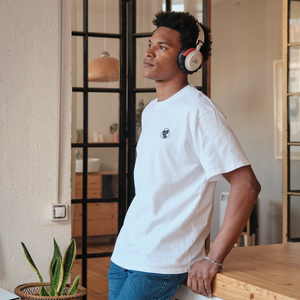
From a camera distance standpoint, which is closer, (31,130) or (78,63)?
(31,130)

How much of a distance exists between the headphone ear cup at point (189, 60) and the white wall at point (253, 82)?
355 cm

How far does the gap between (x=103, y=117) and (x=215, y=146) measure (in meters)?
1.57

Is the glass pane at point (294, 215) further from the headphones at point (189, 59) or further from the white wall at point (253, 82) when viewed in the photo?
the headphones at point (189, 59)

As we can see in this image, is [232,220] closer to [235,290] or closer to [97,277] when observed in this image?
[235,290]

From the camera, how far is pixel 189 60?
1359 mm

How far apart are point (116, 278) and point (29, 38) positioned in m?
1.36

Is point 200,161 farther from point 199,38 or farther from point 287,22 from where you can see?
point 287,22

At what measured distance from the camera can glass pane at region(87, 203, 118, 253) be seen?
2.61 meters

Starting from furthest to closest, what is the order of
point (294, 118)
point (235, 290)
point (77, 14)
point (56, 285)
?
1. point (294, 118)
2. point (77, 14)
3. point (56, 285)
4. point (235, 290)

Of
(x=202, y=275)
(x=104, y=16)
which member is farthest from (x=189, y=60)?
(x=104, y=16)

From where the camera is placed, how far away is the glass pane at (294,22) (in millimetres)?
3373

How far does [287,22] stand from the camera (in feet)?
11.1

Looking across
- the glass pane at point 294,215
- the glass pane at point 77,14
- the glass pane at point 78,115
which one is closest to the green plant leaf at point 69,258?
the glass pane at point 78,115

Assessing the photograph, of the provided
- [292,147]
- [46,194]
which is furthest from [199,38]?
[292,147]
